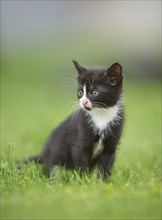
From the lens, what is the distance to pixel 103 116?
7.48 meters

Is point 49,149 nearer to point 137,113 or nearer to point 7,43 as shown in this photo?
point 137,113

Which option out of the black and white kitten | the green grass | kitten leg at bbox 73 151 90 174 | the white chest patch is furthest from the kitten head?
the green grass

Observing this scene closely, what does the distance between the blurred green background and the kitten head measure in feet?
2.82

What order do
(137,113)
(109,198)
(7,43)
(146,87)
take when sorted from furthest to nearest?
(7,43)
(146,87)
(137,113)
(109,198)

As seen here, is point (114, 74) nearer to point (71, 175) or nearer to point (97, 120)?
point (97, 120)

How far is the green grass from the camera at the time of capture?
523cm

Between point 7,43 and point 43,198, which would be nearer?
point 43,198

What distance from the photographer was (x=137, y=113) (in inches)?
670

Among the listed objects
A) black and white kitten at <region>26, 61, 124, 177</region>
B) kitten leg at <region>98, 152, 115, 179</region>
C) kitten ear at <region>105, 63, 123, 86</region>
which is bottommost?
kitten leg at <region>98, 152, 115, 179</region>

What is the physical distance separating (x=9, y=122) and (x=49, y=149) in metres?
6.99

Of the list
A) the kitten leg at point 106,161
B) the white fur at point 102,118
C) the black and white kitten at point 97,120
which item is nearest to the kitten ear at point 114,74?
the black and white kitten at point 97,120

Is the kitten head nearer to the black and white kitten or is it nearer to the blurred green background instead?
the black and white kitten

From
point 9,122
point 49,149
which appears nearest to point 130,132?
point 9,122

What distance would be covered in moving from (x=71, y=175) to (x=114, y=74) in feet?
4.26
